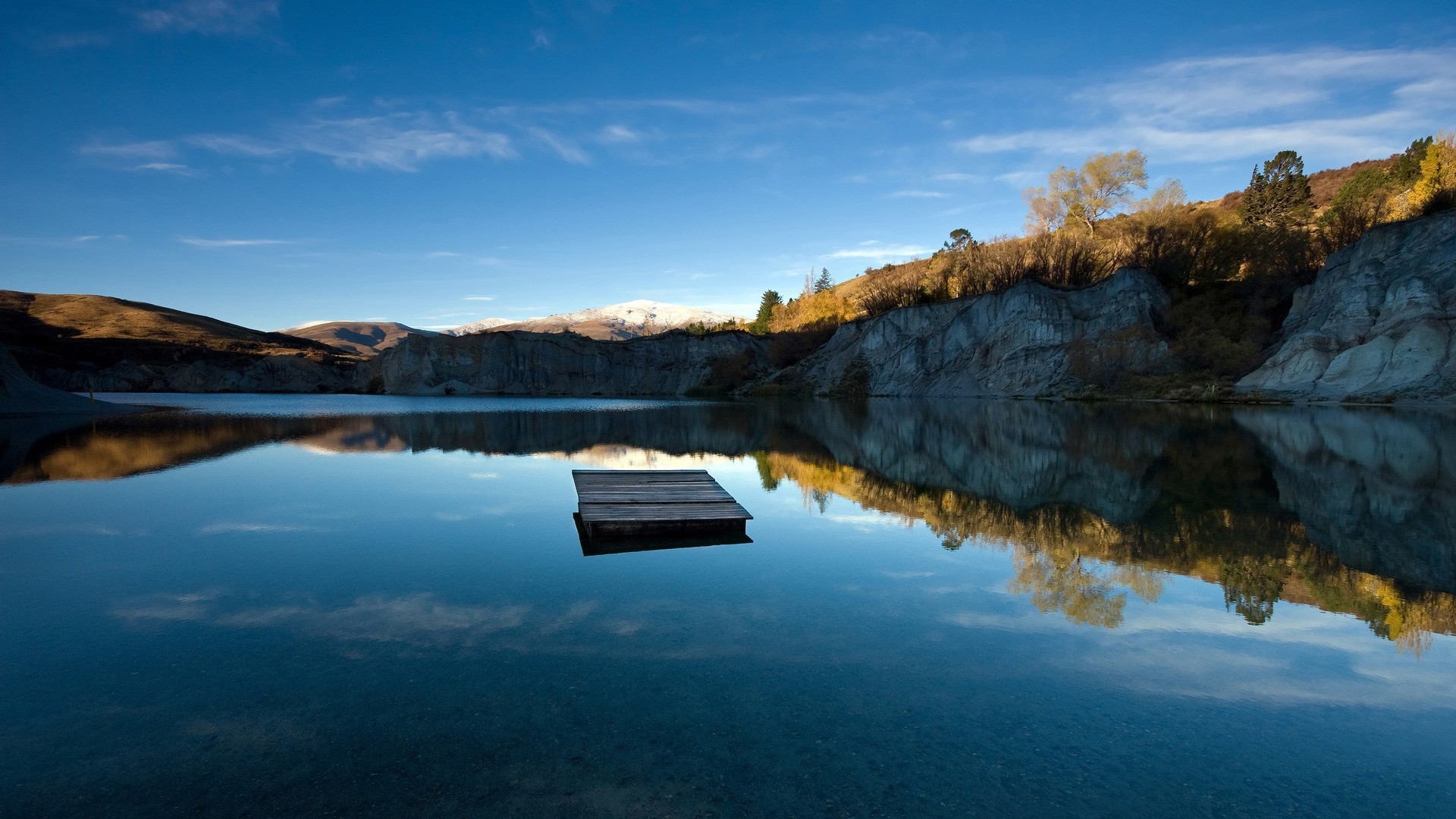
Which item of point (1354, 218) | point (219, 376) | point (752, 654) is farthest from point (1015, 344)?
point (219, 376)

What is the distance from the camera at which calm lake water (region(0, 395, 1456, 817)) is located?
354 cm

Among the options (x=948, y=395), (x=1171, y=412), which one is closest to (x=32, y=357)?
(x=948, y=395)

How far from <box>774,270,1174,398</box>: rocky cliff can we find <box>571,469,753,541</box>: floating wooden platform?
42593 mm

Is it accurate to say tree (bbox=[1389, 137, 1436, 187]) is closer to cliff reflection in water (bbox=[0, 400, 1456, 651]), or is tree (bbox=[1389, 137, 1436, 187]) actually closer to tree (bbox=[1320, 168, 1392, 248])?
tree (bbox=[1320, 168, 1392, 248])

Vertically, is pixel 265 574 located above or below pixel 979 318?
below

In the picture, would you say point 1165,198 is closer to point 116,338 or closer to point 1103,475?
point 1103,475

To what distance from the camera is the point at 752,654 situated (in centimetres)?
529

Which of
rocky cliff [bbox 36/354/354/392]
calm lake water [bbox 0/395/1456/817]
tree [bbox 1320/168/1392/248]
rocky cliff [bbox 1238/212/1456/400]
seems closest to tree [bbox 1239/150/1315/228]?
tree [bbox 1320/168/1392/248]

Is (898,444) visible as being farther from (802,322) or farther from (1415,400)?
(802,322)

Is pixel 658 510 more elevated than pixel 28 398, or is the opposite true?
pixel 28 398

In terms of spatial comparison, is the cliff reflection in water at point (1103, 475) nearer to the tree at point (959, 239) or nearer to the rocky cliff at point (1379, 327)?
the rocky cliff at point (1379, 327)

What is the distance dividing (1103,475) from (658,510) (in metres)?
9.34

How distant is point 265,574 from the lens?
7.63 metres

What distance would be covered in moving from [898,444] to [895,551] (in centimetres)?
1268
